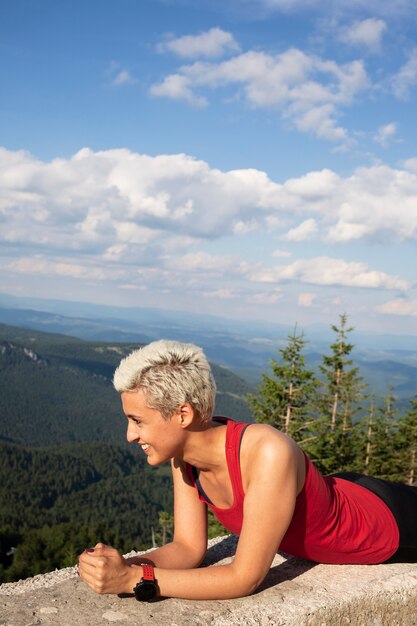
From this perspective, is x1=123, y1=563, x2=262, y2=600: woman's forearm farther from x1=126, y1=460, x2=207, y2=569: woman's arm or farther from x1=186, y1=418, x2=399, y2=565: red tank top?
x1=126, y1=460, x2=207, y2=569: woman's arm

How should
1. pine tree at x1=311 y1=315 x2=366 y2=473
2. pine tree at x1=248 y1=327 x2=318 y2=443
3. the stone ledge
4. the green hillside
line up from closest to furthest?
1. the stone ledge
2. pine tree at x1=248 y1=327 x2=318 y2=443
3. pine tree at x1=311 y1=315 x2=366 y2=473
4. the green hillside

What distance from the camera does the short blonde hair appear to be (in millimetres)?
2988

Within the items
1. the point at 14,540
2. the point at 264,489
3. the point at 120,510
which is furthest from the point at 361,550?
the point at 120,510

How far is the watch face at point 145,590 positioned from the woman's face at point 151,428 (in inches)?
25.3

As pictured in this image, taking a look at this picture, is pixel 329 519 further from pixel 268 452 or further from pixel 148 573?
pixel 148 573

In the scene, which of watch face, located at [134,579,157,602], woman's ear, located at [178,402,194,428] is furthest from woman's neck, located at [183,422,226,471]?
watch face, located at [134,579,157,602]

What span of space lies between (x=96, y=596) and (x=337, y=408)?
93.9ft

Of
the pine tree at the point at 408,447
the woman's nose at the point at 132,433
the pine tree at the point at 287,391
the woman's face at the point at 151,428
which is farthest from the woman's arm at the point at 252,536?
the pine tree at the point at 408,447

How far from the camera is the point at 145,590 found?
3078mm

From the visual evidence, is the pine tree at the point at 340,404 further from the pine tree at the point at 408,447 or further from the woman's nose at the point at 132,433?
the woman's nose at the point at 132,433

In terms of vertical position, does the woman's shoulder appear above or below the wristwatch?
above

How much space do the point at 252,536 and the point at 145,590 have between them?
2.15 feet

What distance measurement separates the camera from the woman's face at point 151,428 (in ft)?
10.1

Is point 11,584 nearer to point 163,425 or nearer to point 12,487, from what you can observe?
point 163,425
